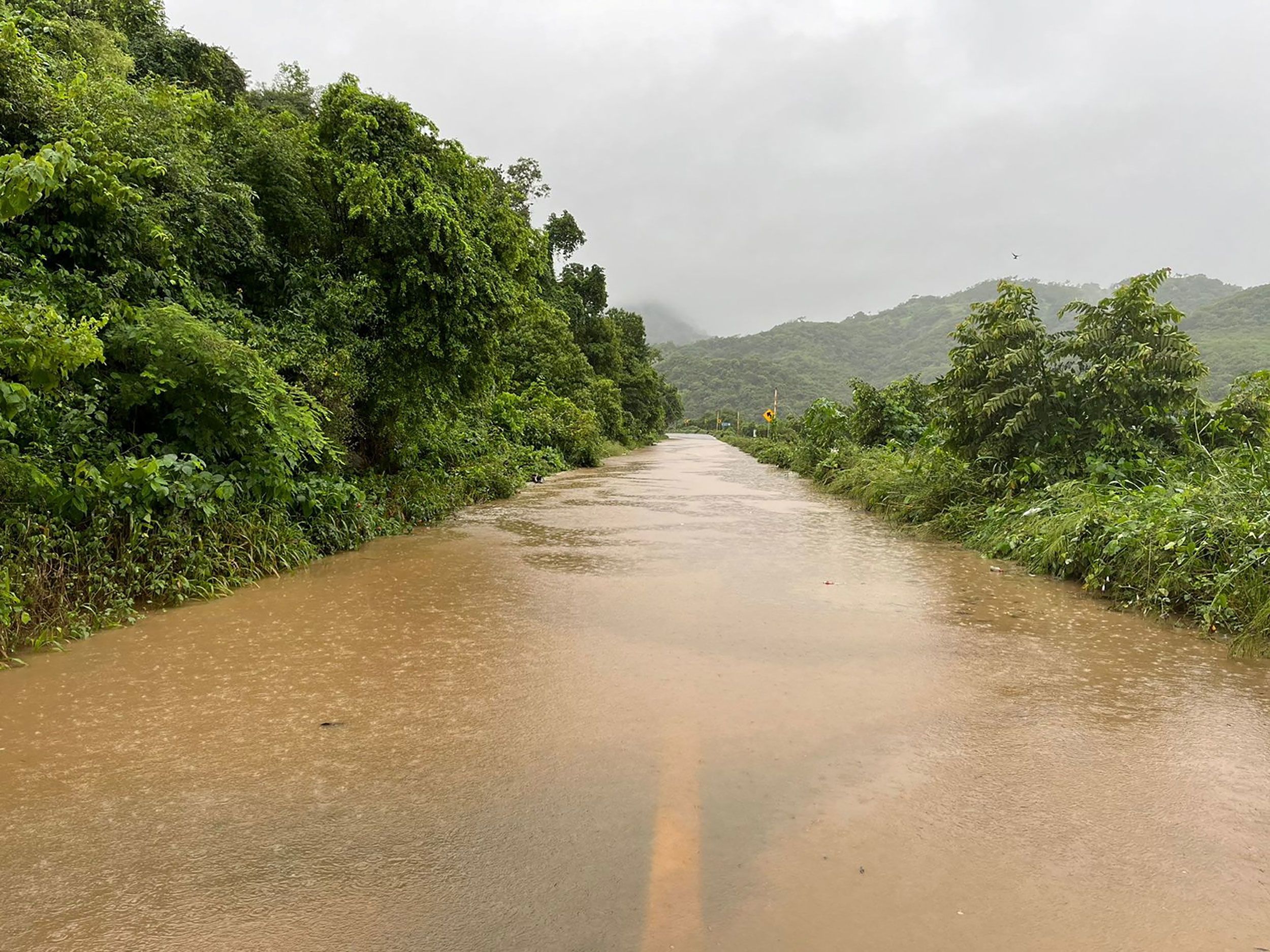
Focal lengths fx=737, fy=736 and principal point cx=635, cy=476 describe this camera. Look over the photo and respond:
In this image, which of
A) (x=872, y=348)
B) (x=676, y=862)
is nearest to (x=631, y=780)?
(x=676, y=862)

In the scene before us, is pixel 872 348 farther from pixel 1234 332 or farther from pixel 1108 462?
pixel 1108 462

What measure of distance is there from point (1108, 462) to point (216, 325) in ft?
29.1

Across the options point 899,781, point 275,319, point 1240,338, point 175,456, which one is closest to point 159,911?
point 899,781

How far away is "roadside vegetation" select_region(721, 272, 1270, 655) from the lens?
5105 mm

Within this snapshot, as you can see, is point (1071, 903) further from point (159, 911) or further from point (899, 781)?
point (159, 911)

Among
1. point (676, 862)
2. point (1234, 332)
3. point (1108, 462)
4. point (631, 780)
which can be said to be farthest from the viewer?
point (1234, 332)

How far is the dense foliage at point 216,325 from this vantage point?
460 centimetres

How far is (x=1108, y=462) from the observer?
7.80 metres

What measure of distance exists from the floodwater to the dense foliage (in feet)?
2.72

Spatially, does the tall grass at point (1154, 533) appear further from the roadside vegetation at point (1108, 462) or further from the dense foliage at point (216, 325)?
the dense foliage at point (216, 325)

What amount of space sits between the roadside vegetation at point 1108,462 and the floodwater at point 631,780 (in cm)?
58

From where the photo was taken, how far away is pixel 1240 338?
49438 millimetres

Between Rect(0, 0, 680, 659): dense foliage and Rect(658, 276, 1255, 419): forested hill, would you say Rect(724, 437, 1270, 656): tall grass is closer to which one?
Rect(0, 0, 680, 659): dense foliage

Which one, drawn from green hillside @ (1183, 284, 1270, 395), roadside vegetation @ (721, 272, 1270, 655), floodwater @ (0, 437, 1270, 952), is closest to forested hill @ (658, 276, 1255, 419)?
green hillside @ (1183, 284, 1270, 395)
